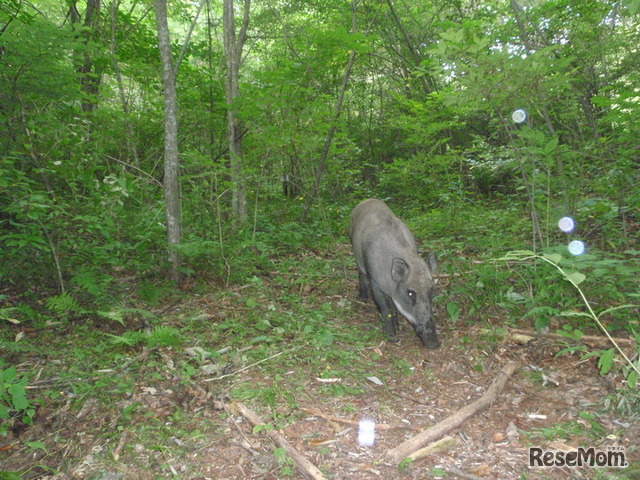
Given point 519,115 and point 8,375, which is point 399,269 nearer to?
point 519,115

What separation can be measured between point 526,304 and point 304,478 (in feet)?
10.6

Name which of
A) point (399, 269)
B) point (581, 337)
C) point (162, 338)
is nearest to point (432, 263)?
point (399, 269)

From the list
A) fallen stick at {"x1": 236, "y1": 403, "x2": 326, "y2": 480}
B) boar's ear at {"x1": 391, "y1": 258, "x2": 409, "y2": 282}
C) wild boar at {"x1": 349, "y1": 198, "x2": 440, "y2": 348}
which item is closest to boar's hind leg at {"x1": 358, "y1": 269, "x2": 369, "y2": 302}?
wild boar at {"x1": 349, "y1": 198, "x2": 440, "y2": 348}

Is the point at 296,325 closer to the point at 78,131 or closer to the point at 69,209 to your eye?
the point at 69,209

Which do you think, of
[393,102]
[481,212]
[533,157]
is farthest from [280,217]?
[393,102]

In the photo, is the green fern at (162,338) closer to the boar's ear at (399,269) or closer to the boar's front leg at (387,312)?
the boar's front leg at (387,312)

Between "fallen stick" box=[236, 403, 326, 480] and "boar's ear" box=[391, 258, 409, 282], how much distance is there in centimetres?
248

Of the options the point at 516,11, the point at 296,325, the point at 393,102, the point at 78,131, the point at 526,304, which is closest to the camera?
the point at 526,304

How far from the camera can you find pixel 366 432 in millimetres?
3418

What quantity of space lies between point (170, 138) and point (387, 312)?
12.4ft

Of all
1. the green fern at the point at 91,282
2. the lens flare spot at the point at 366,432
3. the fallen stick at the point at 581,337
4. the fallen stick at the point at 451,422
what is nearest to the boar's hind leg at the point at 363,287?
the fallen stick at the point at 581,337

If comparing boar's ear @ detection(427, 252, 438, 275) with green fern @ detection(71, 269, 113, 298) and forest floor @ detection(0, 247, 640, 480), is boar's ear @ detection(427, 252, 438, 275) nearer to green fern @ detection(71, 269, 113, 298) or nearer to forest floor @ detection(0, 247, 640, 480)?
forest floor @ detection(0, 247, 640, 480)

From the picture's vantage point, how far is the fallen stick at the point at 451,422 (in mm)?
3154

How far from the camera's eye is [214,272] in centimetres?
647
